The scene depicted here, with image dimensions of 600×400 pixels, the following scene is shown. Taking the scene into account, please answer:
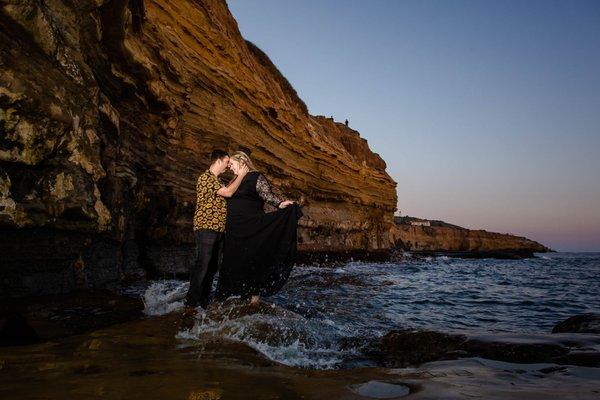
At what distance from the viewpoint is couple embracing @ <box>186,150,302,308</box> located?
481cm

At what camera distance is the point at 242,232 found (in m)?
4.91

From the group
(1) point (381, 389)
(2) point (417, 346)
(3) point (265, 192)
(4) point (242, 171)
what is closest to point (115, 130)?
(4) point (242, 171)

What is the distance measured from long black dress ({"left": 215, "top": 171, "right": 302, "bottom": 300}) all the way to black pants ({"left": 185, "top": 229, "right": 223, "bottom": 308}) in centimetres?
19

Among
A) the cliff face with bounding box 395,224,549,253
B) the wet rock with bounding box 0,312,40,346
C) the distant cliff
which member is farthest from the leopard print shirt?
the cliff face with bounding box 395,224,549,253

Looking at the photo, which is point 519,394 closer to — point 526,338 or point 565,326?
point 526,338

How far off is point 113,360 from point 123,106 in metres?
7.44

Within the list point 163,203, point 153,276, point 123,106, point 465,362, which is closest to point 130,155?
point 123,106

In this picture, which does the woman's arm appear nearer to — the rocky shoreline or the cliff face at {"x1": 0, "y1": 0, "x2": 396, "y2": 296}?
the rocky shoreline

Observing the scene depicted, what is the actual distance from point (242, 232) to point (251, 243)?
19 centimetres

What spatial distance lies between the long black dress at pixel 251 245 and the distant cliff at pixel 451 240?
6429cm

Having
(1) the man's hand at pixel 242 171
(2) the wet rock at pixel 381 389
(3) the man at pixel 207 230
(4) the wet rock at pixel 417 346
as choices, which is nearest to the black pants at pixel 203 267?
(3) the man at pixel 207 230

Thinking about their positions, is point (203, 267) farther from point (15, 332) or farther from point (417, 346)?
point (417, 346)

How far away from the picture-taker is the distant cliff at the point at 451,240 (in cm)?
7119

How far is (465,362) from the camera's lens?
2807 millimetres
